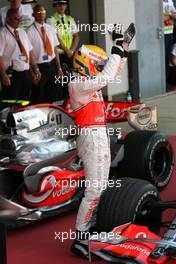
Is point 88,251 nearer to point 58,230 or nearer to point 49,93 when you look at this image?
point 58,230

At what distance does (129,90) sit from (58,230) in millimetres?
7348

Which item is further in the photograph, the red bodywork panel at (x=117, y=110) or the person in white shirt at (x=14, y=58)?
the person in white shirt at (x=14, y=58)

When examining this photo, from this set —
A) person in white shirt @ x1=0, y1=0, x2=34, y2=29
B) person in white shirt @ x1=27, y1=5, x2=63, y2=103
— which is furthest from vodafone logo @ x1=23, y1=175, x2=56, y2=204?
person in white shirt @ x1=0, y1=0, x2=34, y2=29

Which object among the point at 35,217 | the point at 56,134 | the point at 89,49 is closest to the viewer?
the point at 89,49

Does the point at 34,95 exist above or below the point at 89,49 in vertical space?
below

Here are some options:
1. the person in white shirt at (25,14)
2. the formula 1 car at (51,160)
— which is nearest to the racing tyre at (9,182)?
the formula 1 car at (51,160)

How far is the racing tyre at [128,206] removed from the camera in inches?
183

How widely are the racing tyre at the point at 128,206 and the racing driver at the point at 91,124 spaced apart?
0.12 meters

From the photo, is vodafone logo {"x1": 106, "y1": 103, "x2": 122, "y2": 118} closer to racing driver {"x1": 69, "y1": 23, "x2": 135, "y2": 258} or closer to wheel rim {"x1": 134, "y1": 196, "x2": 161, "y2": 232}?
racing driver {"x1": 69, "y1": 23, "x2": 135, "y2": 258}

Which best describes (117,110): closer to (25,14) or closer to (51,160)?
(51,160)

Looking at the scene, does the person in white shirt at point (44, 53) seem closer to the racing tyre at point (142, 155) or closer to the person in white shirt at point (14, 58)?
the person in white shirt at point (14, 58)

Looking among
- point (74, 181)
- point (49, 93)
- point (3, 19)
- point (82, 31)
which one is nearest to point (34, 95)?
point (49, 93)

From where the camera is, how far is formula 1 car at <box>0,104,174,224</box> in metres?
5.50

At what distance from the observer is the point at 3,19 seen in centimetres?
957
